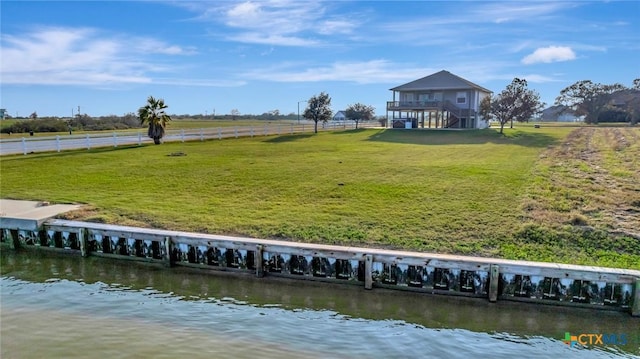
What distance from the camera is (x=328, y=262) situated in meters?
8.80

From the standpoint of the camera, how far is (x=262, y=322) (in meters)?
7.18

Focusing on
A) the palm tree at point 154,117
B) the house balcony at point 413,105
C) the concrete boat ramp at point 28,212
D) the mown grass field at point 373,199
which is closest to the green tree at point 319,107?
the house balcony at point 413,105

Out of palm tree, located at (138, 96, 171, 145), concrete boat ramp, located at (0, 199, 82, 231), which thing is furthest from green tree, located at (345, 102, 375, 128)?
concrete boat ramp, located at (0, 199, 82, 231)

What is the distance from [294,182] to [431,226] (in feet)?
18.9

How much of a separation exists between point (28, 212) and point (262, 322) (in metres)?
7.91

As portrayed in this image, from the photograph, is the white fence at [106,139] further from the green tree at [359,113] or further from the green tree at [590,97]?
the green tree at [590,97]

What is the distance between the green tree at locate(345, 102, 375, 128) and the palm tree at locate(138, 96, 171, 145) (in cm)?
2797

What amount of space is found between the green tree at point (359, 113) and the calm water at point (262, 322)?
4607 centimetres

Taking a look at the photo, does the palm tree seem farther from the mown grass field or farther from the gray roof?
the gray roof

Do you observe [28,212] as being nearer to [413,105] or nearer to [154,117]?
[154,117]

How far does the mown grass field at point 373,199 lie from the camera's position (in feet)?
32.0

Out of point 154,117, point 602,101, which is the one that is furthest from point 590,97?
point 154,117

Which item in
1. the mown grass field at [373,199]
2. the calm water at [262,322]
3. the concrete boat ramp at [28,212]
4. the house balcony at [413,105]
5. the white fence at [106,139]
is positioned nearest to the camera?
the calm water at [262,322]

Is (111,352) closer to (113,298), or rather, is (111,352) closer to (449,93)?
(113,298)
